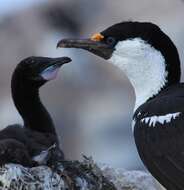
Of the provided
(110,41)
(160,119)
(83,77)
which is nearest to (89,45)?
(110,41)

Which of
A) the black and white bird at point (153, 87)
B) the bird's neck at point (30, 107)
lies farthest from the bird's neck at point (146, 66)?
the bird's neck at point (30, 107)

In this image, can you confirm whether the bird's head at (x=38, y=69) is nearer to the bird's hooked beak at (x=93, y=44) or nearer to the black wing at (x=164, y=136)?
the bird's hooked beak at (x=93, y=44)

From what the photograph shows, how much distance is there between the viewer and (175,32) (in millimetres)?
12258

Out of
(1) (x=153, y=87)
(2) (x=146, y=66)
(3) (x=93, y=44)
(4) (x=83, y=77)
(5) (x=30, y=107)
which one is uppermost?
(3) (x=93, y=44)

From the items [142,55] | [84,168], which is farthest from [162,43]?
[84,168]

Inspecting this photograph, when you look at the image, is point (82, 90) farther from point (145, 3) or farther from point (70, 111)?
point (145, 3)

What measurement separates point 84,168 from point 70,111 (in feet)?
20.8

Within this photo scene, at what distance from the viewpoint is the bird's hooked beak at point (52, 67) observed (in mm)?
5516

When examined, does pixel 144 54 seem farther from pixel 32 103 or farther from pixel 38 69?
pixel 32 103

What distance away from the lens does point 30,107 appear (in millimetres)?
5625

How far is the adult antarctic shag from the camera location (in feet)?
17.5

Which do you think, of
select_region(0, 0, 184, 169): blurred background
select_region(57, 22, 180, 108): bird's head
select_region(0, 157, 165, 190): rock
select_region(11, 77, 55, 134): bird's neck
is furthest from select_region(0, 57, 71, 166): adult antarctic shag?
select_region(0, 0, 184, 169): blurred background

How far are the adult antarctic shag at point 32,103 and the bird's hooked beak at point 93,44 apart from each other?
27 cm

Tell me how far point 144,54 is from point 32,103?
3.00 feet
